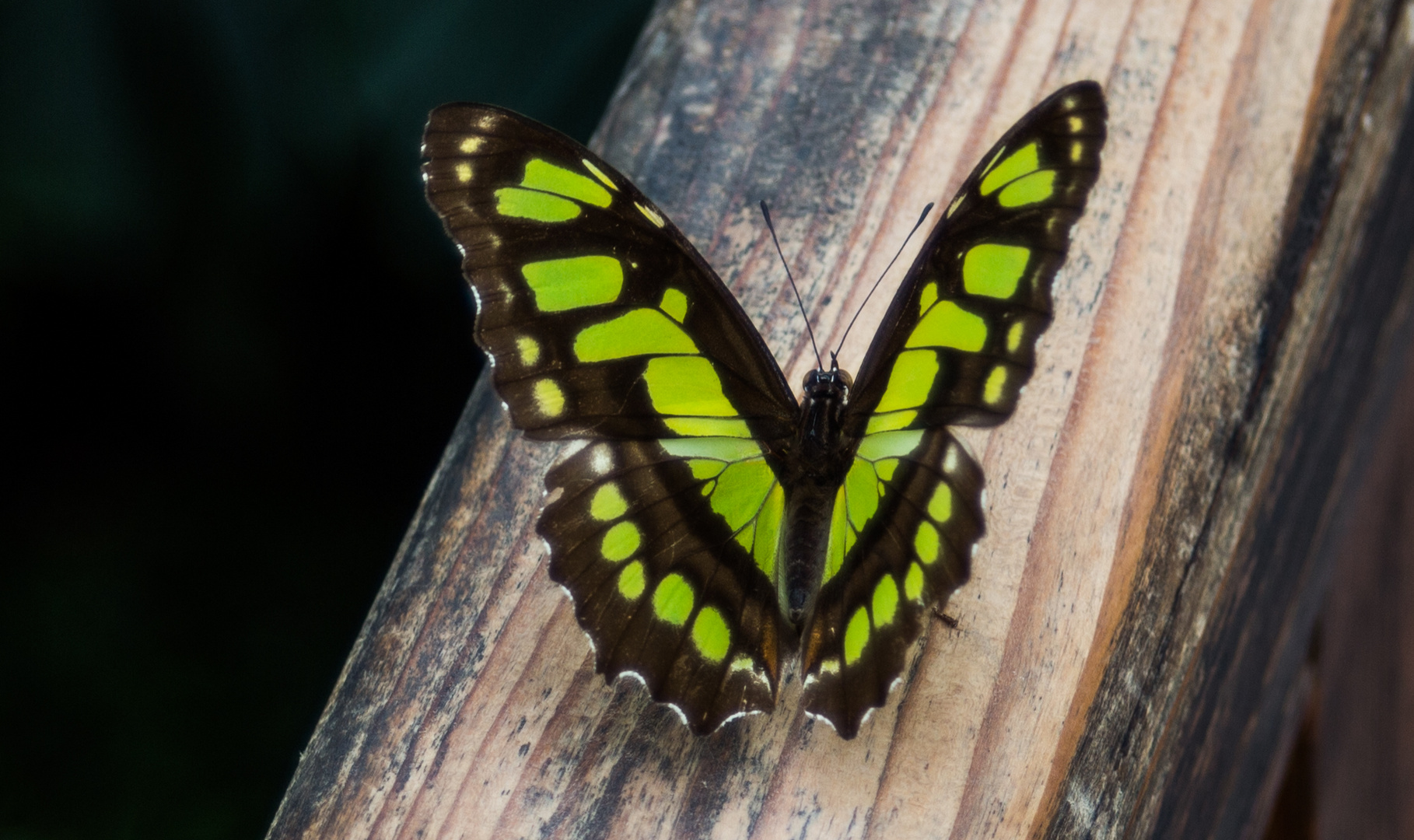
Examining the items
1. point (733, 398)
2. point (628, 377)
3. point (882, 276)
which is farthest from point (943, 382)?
point (628, 377)

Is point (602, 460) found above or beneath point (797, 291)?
beneath

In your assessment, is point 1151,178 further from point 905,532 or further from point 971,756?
point 971,756

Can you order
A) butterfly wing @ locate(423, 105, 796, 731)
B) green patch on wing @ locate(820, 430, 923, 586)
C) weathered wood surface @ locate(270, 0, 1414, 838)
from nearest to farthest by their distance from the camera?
1. weathered wood surface @ locate(270, 0, 1414, 838)
2. butterfly wing @ locate(423, 105, 796, 731)
3. green patch on wing @ locate(820, 430, 923, 586)

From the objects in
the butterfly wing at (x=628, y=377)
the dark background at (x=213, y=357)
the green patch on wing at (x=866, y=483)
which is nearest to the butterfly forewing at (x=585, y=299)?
the butterfly wing at (x=628, y=377)

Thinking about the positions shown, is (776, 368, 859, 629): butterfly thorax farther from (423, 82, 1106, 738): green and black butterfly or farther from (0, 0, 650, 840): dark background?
(0, 0, 650, 840): dark background

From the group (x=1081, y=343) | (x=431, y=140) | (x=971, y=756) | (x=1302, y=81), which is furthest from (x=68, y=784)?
(x=1302, y=81)

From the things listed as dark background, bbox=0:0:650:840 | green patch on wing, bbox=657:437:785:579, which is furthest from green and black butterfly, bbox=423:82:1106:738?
dark background, bbox=0:0:650:840

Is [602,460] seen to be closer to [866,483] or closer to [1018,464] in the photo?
[866,483]
